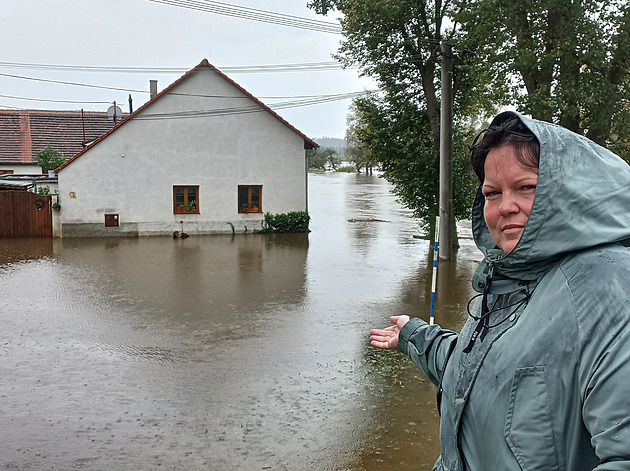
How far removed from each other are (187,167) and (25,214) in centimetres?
683

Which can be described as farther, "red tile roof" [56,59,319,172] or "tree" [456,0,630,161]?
"red tile roof" [56,59,319,172]

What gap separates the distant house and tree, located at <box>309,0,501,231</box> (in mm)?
20653

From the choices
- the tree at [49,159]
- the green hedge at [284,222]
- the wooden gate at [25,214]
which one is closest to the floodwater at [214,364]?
the wooden gate at [25,214]

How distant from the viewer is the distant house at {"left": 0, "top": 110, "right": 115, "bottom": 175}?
34.7m

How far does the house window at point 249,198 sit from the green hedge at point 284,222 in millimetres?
641

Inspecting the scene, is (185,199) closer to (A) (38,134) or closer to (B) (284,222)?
(B) (284,222)

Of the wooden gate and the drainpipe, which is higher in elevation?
the drainpipe

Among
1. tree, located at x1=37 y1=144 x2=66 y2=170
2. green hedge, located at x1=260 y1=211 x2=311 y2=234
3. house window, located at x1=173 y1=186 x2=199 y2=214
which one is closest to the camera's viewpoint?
house window, located at x1=173 y1=186 x2=199 y2=214

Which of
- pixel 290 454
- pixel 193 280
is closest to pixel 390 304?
pixel 193 280

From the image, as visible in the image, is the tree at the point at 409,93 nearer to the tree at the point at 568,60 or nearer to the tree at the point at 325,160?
the tree at the point at 568,60

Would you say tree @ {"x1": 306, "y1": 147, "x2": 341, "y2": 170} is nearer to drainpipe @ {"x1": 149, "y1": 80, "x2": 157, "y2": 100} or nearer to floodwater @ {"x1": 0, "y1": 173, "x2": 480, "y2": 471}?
drainpipe @ {"x1": 149, "y1": 80, "x2": 157, "y2": 100}

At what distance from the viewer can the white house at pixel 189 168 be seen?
78.2 ft

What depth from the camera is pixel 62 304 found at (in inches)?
508

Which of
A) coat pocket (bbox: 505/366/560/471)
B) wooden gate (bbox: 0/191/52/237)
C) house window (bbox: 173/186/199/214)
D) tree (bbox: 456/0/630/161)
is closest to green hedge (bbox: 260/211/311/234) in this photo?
house window (bbox: 173/186/199/214)
